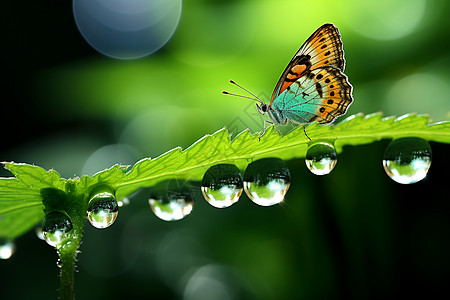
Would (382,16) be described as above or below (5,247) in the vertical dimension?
above

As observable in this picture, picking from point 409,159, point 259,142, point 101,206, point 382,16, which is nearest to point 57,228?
point 101,206

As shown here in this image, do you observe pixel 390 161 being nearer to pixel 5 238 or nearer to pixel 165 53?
pixel 5 238

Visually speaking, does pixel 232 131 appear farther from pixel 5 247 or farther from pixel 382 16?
pixel 382 16

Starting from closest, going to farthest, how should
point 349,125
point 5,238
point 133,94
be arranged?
point 349,125
point 5,238
point 133,94

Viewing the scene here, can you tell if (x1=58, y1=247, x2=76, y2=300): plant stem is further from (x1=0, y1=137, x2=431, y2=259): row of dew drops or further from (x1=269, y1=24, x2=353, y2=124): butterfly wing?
(x1=269, y1=24, x2=353, y2=124): butterfly wing

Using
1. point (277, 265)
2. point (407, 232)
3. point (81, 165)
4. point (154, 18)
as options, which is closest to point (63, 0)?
point (154, 18)

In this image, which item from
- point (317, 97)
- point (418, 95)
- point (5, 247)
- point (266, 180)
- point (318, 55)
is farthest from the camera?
point (418, 95)

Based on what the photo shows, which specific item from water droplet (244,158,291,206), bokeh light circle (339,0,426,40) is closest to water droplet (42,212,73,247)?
water droplet (244,158,291,206)
